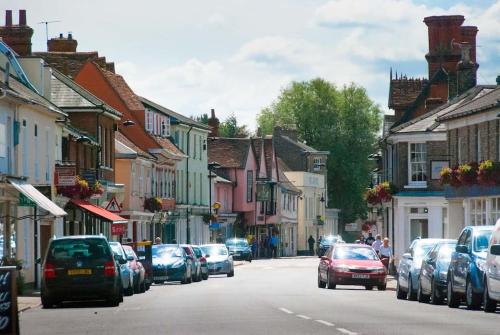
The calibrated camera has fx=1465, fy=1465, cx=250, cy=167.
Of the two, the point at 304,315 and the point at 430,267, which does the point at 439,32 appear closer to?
the point at 430,267

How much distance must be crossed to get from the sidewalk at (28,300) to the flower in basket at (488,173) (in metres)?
15.4

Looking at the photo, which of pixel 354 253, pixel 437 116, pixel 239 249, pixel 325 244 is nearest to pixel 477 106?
pixel 354 253

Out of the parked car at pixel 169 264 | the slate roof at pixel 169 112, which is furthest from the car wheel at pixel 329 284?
the slate roof at pixel 169 112

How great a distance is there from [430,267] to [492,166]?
1446cm

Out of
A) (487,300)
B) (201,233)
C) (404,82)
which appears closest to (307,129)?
(201,233)

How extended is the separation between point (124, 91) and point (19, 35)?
83.5 ft

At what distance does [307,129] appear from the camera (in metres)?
139

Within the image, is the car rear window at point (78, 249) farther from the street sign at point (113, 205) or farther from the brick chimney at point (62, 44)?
the brick chimney at point (62, 44)

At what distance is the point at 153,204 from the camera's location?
80562 mm

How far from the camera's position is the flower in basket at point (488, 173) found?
48.9 meters

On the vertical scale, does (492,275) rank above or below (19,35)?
below

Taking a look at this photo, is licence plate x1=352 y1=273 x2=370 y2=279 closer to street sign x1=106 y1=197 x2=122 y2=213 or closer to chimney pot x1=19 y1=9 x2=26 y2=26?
street sign x1=106 y1=197 x2=122 y2=213

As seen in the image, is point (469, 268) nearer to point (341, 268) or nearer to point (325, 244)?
point (341, 268)

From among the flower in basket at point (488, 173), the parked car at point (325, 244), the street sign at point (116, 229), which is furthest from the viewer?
the parked car at point (325, 244)
